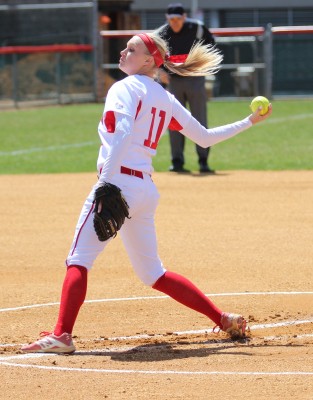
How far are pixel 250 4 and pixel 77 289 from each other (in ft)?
133

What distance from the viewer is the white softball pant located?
20.9 ft

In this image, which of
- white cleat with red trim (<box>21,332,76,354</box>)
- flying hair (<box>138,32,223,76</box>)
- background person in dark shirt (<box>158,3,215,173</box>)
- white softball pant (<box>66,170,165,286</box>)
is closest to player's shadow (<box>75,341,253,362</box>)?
white cleat with red trim (<box>21,332,76,354</box>)

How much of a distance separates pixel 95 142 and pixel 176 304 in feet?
42.0

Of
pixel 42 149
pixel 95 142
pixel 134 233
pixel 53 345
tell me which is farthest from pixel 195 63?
pixel 95 142

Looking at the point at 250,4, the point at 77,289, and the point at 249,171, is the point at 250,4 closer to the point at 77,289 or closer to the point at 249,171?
the point at 249,171

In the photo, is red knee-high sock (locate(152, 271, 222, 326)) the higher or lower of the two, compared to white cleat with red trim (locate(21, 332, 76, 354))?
higher

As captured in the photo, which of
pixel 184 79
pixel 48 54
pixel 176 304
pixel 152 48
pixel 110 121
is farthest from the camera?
pixel 48 54

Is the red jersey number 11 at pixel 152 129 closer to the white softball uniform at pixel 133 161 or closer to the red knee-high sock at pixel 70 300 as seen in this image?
the white softball uniform at pixel 133 161

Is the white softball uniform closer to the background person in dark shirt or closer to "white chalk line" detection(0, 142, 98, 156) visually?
the background person in dark shirt

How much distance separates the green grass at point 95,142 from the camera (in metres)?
16.6

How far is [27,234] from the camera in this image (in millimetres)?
10914

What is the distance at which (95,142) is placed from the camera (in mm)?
20547

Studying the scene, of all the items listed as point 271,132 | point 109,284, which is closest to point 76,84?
point 271,132

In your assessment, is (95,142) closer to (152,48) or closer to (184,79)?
(184,79)
